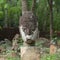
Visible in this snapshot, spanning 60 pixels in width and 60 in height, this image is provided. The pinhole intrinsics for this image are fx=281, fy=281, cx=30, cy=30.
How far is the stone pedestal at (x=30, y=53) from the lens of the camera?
718 centimetres

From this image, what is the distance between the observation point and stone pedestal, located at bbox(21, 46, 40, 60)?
7.18m

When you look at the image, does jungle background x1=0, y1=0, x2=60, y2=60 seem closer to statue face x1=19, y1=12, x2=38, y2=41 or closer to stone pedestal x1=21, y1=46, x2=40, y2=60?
statue face x1=19, y1=12, x2=38, y2=41

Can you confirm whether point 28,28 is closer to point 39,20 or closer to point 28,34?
point 28,34

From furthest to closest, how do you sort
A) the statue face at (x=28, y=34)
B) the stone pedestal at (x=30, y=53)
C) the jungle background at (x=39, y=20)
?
the jungle background at (x=39, y=20) → the statue face at (x=28, y=34) → the stone pedestal at (x=30, y=53)

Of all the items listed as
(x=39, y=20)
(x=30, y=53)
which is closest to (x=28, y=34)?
(x=30, y=53)

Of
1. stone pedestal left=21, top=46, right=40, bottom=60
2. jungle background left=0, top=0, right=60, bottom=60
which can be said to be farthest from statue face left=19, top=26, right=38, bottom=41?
jungle background left=0, top=0, right=60, bottom=60

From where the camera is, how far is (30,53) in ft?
23.7

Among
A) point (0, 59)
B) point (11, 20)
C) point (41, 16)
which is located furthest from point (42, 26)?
point (0, 59)

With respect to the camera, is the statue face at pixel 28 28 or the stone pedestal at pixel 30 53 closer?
the stone pedestal at pixel 30 53

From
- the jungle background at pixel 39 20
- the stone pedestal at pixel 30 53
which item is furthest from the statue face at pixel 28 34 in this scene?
the jungle background at pixel 39 20

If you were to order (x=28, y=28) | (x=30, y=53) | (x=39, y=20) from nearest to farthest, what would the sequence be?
1. (x=30, y=53)
2. (x=28, y=28)
3. (x=39, y=20)

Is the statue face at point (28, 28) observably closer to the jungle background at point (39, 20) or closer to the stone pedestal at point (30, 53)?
the stone pedestal at point (30, 53)

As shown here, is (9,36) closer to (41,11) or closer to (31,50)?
(41,11)

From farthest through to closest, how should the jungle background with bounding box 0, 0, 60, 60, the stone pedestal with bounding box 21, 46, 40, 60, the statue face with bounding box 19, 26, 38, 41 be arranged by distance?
the jungle background with bounding box 0, 0, 60, 60
the statue face with bounding box 19, 26, 38, 41
the stone pedestal with bounding box 21, 46, 40, 60
